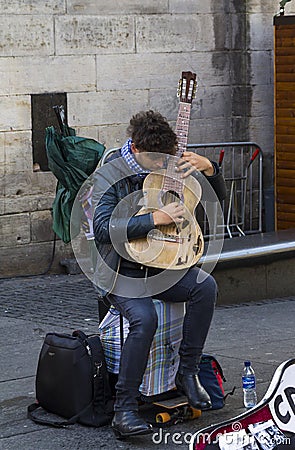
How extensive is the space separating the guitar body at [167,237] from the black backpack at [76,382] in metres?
0.55

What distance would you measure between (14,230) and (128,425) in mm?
5025

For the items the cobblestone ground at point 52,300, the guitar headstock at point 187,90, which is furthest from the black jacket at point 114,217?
the cobblestone ground at point 52,300

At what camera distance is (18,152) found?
9.97 m

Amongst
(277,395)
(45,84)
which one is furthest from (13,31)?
(277,395)

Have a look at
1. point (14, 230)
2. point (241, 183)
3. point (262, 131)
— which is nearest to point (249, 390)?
point (14, 230)

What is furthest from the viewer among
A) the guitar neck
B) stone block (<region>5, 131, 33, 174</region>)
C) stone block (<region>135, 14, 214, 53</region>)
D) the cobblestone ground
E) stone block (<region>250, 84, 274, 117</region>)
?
stone block (<region>250, 84, 274, 117</region>)

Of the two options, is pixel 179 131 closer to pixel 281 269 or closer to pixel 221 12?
pixel 281 269

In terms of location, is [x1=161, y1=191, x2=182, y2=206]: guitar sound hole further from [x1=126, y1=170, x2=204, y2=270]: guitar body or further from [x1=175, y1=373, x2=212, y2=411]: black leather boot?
[x1=175, y1=373, x2=212, y2=411]: black leather boot

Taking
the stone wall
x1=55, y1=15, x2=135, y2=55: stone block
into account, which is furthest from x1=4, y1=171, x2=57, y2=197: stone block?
x1=55, y1=15, x2=135, y2=55: stone block

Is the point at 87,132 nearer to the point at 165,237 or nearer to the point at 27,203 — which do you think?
the point at 27,203

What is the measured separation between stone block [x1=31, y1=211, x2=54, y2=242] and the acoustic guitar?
187 inches

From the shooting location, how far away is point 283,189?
10.8 meters

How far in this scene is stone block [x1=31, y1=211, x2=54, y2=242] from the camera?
1016cm

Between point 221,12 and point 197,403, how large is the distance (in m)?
6.59
